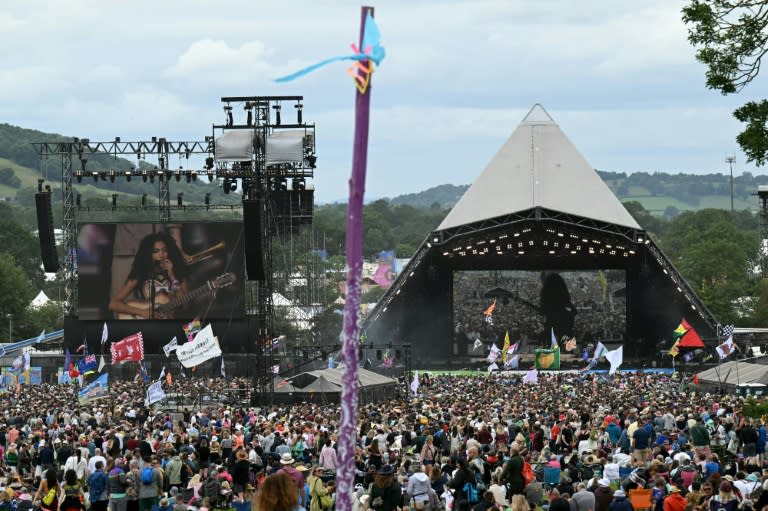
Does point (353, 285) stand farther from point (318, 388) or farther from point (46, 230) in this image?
point (46, 230)

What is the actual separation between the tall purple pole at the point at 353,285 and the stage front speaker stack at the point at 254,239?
35.3 metres

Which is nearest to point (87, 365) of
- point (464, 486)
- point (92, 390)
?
point (92, 390)

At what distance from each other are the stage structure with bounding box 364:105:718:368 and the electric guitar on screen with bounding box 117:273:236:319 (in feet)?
21.8

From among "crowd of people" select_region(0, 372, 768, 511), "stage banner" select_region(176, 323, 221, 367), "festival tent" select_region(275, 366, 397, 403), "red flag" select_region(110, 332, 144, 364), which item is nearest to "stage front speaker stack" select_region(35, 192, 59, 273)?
"red flag" select_region(110, 332, 144, 364)

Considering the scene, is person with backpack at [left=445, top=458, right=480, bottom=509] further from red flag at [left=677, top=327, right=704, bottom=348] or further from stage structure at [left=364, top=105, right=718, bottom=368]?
stage structure at [left=364, top=105, right=718, bottom=368]

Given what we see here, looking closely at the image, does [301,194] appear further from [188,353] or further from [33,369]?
[188,353]

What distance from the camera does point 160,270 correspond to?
177ft

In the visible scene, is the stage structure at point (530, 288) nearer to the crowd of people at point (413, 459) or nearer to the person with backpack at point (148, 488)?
the crowd of people at point (413, 459)

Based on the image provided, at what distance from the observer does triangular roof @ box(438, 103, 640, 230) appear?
5619cm

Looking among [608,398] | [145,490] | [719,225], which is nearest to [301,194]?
[608,398]

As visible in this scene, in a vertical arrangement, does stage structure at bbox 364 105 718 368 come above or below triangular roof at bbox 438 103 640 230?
below

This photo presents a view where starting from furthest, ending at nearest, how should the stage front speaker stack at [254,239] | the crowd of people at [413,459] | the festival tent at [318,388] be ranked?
the stage front speaker stack at [254,239] → the festival tent at [318,388] → the crowd of people at [413,459]

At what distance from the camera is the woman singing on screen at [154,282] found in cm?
5384

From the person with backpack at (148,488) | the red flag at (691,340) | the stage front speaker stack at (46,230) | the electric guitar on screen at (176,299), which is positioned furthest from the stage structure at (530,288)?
the person with backpack at (148,488)
